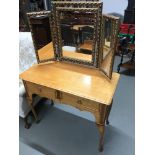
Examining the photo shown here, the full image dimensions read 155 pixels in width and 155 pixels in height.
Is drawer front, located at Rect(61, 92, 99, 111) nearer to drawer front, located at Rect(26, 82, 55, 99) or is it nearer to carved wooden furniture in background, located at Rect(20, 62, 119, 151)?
carved wooden furniture in background, located at Rect(20, 62, 119, 151)

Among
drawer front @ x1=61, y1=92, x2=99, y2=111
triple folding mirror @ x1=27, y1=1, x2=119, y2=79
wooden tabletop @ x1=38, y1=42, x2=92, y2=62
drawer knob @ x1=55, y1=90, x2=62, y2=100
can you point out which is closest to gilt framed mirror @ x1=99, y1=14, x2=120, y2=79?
triple folding mirror @ x1=27, y1=1, x2=119, y2=79

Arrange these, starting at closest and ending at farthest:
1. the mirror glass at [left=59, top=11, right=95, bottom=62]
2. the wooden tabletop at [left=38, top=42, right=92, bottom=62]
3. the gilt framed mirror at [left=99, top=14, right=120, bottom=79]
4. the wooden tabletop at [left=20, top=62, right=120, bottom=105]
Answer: the gilt framed mirror at [left=99, top=14, right=120, bottom=79], the wooden tabletop at [left=20, top=62, right=120, bottom=105], the mirror glass at [left=59, top=11, right=95, bottom=62], the wooden tabletop at [left=38, top=42, right=92, bottom=62]

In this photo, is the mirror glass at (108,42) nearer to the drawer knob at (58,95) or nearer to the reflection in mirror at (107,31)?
the reflection in mirror at (107,31)

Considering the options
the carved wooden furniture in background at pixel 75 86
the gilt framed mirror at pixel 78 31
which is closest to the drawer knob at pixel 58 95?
the carved wooden furniture in background at pixel 75 86

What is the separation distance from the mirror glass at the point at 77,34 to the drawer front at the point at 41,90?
0.40 metres

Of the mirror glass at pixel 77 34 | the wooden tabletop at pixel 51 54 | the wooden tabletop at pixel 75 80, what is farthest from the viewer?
the wooden tabletop at pixel 51 54

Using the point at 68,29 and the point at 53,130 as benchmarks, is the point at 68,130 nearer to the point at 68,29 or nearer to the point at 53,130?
the point at 53,130

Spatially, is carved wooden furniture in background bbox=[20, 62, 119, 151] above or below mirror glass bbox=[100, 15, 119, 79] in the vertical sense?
below

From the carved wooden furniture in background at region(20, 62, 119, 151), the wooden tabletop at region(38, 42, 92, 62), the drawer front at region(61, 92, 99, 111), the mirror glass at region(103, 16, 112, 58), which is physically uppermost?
the mirror glass at region(103, 16, 112, 58)

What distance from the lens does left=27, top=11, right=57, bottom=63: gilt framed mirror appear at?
4.59 ft

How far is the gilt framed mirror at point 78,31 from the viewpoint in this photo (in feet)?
4.15

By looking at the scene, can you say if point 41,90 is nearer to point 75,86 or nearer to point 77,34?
point 75,86

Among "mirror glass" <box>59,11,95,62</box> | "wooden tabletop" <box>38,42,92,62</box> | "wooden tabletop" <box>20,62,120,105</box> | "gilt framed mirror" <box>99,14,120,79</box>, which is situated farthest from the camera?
"wooden tabletop" <box>38,42,92,62</box>

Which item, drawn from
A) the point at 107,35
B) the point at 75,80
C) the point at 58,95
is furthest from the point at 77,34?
the point at 58,95
